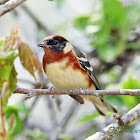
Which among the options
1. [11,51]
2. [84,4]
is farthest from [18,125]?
[84,4]

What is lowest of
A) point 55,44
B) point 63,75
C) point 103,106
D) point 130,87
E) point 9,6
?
point 103,106

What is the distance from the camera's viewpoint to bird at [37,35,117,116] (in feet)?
10.9

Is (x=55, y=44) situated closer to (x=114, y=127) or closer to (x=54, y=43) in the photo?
(x=54, y=43)

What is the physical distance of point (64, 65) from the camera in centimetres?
330

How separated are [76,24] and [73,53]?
1.32 meters

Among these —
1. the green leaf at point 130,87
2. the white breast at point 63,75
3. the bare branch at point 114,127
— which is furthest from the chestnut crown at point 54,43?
the bare branch at point 114,127

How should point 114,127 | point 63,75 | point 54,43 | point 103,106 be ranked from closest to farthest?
point 114,127
point 63,75
point 54,43
point 103,106

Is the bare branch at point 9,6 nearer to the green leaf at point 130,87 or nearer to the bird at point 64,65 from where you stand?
the bird at point 64,65

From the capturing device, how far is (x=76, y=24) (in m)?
4.67

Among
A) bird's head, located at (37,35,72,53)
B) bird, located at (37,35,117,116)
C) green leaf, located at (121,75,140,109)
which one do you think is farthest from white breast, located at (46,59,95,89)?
green leaf, located at (121,75,140,109)

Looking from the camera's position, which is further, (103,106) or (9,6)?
(103,106)

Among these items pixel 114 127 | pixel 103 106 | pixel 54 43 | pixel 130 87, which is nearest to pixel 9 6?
pixel 114 127

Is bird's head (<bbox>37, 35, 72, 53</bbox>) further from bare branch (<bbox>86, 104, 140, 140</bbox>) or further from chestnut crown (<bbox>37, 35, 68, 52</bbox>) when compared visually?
bare branch (<bbox>86, 104, 140, 140</bbox>)

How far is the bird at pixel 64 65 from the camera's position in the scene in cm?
331
